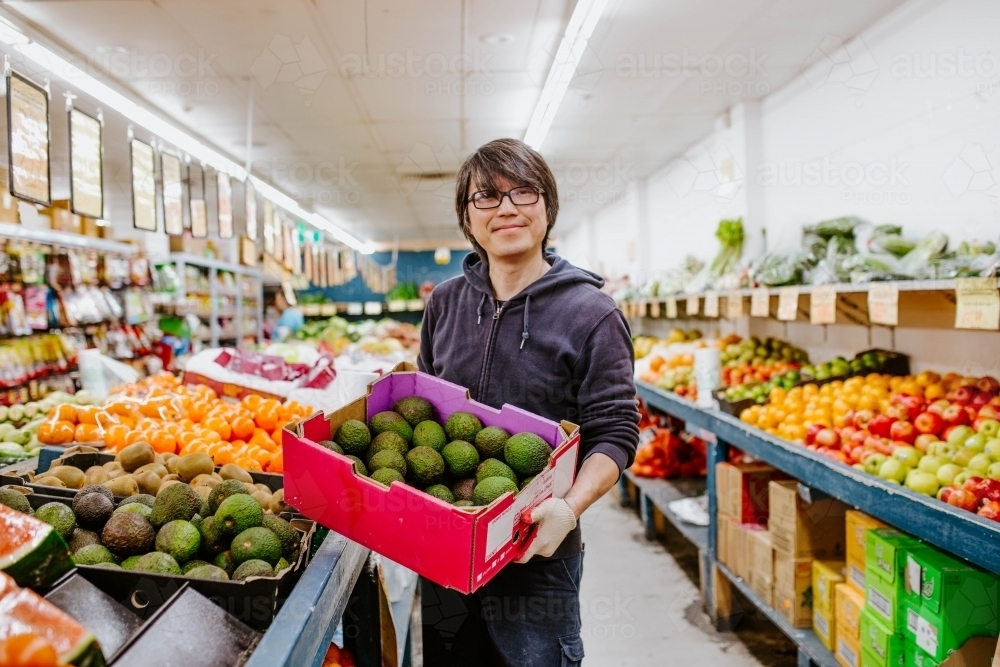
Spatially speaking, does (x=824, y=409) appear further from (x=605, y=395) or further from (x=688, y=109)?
(x=688, y=109)

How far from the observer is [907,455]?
7.20ft

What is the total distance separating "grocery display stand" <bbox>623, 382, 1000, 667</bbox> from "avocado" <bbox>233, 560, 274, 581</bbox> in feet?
5.78

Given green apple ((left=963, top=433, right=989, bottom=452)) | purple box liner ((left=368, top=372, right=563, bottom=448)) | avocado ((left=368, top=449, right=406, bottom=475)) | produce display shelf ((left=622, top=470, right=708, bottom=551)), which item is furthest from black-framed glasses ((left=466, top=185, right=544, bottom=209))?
produce display shelf ((left=622, top=470, right=708, bottom=551))

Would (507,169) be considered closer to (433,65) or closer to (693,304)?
(433,65)

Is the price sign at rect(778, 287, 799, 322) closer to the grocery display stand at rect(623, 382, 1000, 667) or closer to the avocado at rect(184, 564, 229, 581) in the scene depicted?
the grocery display stand at rect(623, 382, 1000, 667)

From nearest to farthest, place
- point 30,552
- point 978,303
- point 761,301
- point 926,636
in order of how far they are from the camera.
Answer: point 30,552 < point 926,636 < point 978,303 < point 761,301

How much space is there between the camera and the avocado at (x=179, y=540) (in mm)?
1241

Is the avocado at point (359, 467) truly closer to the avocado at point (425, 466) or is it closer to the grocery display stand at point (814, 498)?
the avocado at point (425, 466)

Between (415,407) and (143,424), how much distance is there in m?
1.49

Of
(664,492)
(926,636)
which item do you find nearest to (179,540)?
(926,636)

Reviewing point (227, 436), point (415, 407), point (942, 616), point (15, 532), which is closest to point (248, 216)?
point (227, 436)

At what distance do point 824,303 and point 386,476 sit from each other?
94.1 inches

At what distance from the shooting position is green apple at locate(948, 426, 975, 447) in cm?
220

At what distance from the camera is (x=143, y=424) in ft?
8.03
